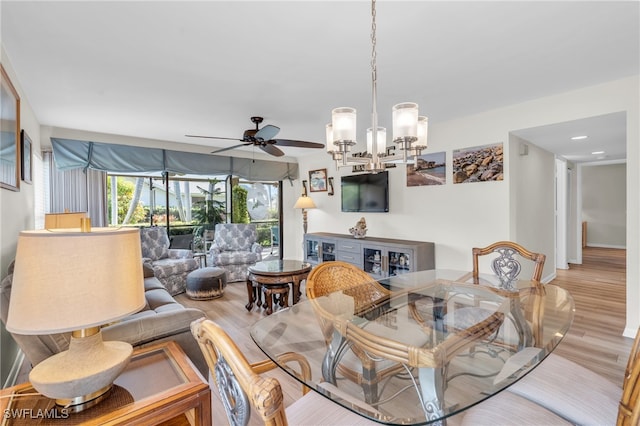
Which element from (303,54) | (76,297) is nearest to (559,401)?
(76,297)

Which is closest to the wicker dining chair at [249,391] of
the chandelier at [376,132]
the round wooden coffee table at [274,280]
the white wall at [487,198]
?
the chandelier at [376,132]

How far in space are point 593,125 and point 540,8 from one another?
7.32 feet

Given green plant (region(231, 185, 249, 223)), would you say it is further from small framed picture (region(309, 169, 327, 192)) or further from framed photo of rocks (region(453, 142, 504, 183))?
framed photo of rocks (region(453, 142, 504, 183))

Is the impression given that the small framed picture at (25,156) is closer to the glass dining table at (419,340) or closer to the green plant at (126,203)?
the green plant at (126,203)

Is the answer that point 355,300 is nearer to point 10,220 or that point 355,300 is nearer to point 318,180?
point 10,220

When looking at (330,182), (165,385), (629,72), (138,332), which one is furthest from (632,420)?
(330,182)

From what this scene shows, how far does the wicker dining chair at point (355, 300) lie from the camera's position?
151 centimetres

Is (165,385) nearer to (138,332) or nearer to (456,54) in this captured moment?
(138,332)

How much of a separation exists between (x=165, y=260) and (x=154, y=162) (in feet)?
5.14

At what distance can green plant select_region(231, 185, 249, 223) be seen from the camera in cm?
596

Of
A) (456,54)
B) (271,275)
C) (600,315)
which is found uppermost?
(456,54)

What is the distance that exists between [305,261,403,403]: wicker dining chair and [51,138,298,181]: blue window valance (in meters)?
3.93

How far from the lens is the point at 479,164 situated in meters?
3.75

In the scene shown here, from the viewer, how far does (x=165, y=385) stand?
3.89 feet
